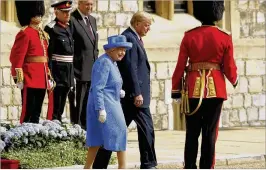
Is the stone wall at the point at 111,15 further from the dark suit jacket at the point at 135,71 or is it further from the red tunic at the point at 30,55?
the dark suit jacket at the point at 135,71

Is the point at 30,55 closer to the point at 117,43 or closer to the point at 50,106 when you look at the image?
the point at 50,106

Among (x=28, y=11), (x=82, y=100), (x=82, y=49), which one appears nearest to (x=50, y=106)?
(x=82, y=100)

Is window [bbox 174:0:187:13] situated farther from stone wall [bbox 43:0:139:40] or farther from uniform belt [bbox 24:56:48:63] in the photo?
uniform belt [bbox 24:56:48:63]

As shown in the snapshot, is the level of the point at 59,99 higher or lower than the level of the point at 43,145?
higher

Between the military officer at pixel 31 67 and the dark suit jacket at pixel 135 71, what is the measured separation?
1908mm

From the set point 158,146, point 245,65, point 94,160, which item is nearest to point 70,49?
point 158,146

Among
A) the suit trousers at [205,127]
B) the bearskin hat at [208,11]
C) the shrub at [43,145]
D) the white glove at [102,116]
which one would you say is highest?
the bearskin hat at [208,11]

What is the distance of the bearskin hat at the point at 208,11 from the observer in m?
13.0

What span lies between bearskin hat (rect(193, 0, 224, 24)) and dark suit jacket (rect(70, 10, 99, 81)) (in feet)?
8.84

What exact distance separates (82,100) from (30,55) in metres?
0.92

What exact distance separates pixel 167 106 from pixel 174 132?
620 millimetres

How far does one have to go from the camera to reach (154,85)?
63.1ft

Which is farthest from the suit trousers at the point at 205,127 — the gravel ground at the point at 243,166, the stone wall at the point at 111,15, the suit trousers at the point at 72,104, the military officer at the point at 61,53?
the stone wall at the point at 111,15

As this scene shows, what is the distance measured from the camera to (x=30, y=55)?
49.1 ft
